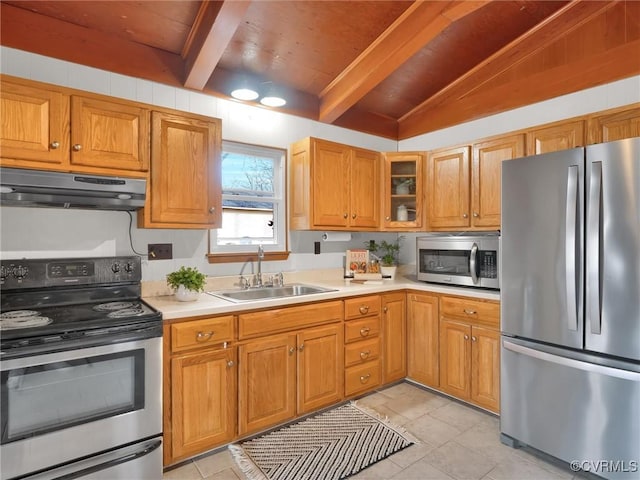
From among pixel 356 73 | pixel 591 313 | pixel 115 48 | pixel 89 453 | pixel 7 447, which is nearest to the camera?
pixel 7 447

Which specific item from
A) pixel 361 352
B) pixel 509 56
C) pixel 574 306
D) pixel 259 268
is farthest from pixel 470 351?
pixel 509 56

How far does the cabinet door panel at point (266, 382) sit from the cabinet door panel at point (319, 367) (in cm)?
7

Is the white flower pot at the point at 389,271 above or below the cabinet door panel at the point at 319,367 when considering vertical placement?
above

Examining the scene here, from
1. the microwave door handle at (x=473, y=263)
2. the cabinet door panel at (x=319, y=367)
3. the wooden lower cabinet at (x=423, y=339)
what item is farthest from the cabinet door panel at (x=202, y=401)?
the microwave door handle at (x=473, y=263)

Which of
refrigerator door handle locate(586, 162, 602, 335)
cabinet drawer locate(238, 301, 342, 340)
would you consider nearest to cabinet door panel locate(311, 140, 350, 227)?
cabinet drawer locate(238, 301, 342, 340)

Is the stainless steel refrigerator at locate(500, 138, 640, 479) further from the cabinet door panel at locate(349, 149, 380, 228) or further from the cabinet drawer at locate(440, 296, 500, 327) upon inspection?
the cabinet door panel at locate(349, 149, 380, 228)

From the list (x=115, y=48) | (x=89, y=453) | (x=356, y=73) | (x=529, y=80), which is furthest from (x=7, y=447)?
(x=529, y=80)

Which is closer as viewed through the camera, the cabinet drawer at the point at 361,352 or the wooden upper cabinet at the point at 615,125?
the wooden upper cabinet at the point at 615,125

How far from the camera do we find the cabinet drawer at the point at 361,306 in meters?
2.81

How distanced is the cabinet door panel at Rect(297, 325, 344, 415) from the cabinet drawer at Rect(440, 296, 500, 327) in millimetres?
876

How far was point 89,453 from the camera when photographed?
176 cm

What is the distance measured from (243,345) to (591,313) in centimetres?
192

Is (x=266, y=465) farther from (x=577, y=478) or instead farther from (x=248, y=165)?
(x=248, y=165)

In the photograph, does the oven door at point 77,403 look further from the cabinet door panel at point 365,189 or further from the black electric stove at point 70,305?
the cabinet door panel at point 365,189
